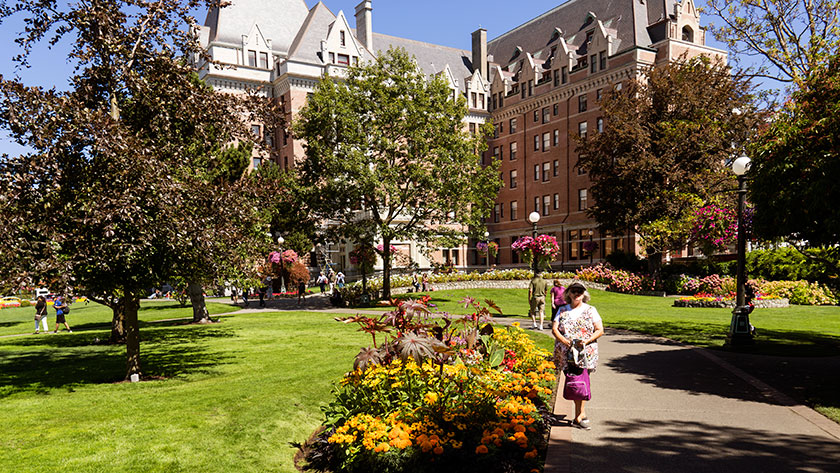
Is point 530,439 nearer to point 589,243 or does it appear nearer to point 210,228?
point 210,228

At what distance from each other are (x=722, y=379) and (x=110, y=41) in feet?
43.7

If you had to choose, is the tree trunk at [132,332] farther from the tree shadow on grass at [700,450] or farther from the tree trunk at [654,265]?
the tree trunk at [654,265]

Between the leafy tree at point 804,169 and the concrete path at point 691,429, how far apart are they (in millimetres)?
2810

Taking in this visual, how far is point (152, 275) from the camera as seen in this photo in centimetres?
1048

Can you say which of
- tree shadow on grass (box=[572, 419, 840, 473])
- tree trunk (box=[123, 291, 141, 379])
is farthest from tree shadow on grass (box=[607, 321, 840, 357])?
tree trunk (box=[123, 291, 141, 379])

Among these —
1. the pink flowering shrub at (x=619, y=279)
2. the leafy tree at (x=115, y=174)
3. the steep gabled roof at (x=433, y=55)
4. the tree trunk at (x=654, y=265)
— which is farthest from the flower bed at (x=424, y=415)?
the steep gabled roof at (x=433, y=55)

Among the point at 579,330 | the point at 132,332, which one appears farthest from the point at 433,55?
the point at 579,330

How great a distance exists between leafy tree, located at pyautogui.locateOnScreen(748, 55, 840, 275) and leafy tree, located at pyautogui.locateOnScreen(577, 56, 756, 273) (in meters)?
23.7

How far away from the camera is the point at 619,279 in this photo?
124 ft

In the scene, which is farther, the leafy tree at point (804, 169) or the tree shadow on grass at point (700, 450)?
the leafy tree at point (804, 169)

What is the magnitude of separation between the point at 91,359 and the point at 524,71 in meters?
54.3

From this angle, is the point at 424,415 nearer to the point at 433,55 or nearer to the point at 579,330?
the point at 579,330

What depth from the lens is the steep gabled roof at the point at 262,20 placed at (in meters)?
57.6

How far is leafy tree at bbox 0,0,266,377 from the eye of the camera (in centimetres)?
935
